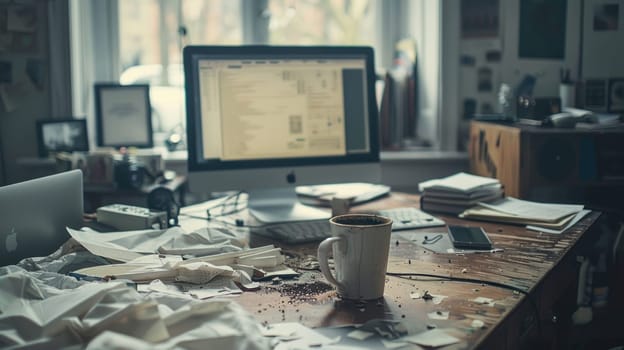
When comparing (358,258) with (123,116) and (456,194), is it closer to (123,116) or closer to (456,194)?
(456,194)

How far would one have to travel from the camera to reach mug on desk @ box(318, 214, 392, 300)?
3.34 feet

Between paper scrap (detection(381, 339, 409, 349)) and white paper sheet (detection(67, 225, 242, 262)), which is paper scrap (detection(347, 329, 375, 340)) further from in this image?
white paper sheet (detection(67, 225, 242, 262))

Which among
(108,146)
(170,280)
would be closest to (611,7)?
(108,146)

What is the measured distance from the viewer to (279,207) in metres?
1.77

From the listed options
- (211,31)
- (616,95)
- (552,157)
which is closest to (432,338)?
(552,157)

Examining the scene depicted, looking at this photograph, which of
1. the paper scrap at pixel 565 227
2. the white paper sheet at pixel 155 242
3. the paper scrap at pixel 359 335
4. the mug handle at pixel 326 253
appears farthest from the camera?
the paper scrap at pixel 565 227

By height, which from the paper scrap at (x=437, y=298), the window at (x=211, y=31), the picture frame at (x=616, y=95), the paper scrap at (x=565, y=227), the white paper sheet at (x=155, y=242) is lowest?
the paper scrap at (x=437, y=298)

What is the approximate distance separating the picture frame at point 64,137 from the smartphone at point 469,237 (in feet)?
5.13

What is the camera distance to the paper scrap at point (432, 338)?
0.86m

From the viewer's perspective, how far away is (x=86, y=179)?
2.21 metres

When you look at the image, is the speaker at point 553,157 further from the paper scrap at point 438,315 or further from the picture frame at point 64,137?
the picture frame at point 64,137

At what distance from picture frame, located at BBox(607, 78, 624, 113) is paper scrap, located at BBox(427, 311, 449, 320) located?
1.97m

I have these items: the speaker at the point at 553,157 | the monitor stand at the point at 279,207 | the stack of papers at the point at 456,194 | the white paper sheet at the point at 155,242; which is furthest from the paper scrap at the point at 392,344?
the speaker at the point at 553,157

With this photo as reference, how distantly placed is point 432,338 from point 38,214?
727 mm
